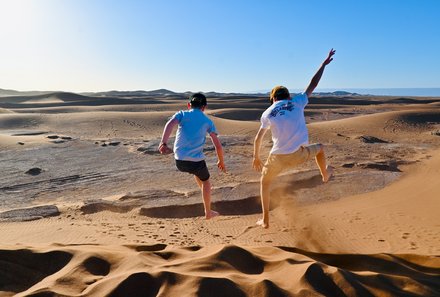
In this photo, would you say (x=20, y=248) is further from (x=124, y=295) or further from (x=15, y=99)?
(x=15, y=99)

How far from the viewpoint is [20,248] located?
385 cm

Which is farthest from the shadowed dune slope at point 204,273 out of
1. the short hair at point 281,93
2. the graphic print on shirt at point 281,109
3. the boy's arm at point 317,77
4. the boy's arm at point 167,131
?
the boy's arm at point 317,77

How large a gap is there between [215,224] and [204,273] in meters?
2.66

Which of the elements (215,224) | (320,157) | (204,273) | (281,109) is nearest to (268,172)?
(281,109)

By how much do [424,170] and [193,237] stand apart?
597 cm

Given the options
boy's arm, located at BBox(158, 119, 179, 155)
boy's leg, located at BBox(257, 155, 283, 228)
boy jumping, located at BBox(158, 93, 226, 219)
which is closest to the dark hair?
boy jumping, located at BBox(158, 93, 226, 219)

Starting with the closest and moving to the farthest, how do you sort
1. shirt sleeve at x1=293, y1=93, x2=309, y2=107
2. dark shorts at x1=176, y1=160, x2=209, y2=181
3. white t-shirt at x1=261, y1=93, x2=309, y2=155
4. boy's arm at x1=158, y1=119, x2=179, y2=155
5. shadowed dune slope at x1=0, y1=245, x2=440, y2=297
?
shadowed dune slope at x1=0, y1=245, x2=440, y2=297 < white t-shirt at x1=261, y1=93, x2=309, y2=155 < shirt sleeve at x1=293, y1=93, x2=309, y2=107 < boy's arm at x1=158, y1=119, x2=179, y2=155 < dark shorts at x1=176, y1=160, x2=209, y2=181

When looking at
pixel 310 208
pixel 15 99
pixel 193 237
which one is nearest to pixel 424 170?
pixel 310 208

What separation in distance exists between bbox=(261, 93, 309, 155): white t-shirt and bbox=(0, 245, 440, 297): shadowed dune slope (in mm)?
1315

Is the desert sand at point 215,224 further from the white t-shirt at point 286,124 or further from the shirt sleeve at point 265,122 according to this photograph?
the shirt sleeve at point 265,122

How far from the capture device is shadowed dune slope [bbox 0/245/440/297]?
3.08m

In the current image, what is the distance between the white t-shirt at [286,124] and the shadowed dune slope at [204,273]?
51.8 inches

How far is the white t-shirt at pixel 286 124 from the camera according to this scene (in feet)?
15.8

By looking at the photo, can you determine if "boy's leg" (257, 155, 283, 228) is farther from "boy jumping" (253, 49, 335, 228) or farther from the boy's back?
the boy's back
